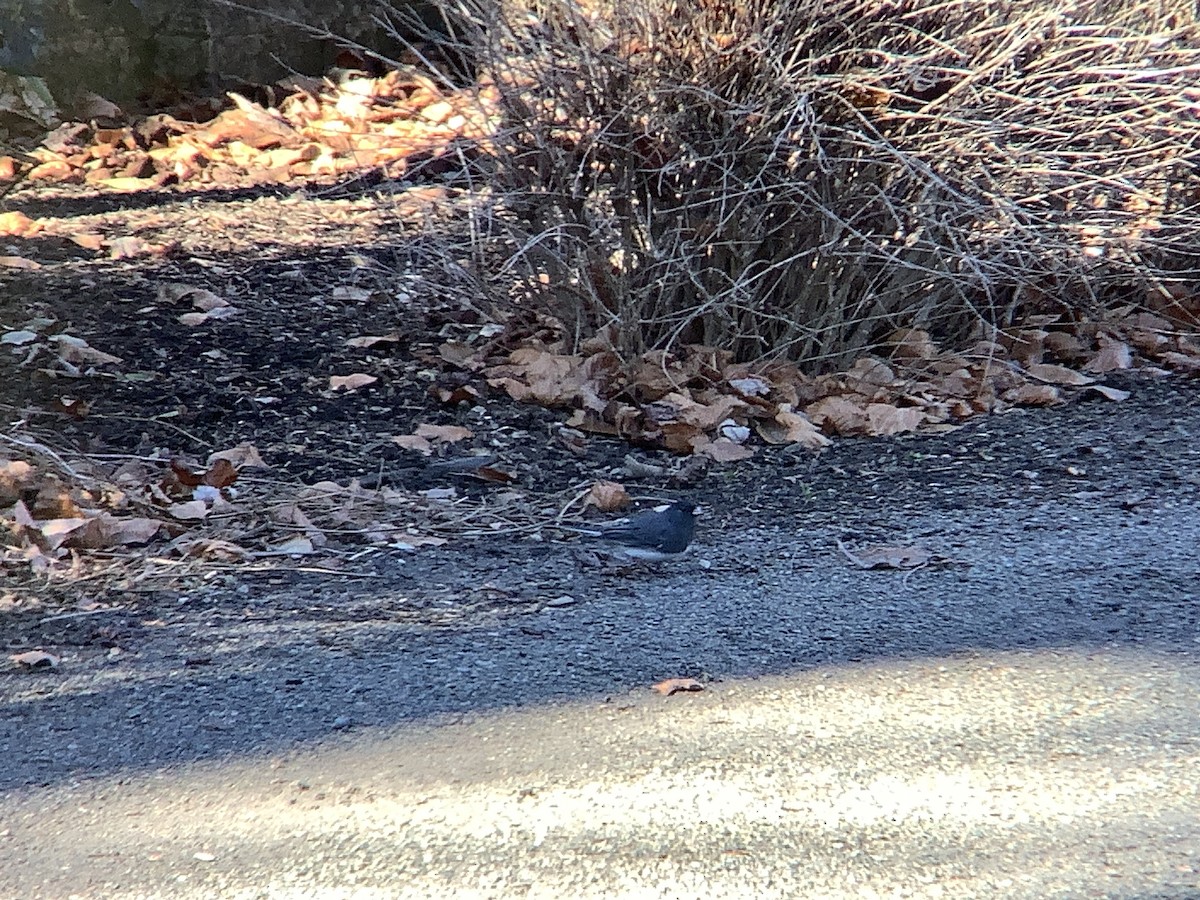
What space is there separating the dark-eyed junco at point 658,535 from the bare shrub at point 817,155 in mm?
1134

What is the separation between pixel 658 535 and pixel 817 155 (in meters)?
1.60

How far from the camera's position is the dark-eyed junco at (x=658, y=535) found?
3.38 metres

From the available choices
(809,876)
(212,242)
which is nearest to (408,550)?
(809,876)

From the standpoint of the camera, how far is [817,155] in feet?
14.0

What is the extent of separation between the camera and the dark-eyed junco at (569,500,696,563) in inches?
133

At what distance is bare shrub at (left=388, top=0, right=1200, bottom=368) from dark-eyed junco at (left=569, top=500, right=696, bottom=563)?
3.72 ft

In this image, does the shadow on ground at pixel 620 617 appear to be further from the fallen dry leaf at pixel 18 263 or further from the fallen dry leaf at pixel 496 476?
the fallen dry leaf at pixel 18 263

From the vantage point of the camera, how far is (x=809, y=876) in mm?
2084

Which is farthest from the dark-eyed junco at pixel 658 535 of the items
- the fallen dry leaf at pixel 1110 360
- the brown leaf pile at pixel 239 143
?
the brown leaf pile at pixel 239 143

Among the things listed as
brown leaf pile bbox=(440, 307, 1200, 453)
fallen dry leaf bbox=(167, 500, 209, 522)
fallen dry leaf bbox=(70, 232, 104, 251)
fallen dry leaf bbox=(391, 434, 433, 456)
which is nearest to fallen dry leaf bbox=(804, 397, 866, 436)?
brown leaf pile bbox=(440, 307, 1200, 453)

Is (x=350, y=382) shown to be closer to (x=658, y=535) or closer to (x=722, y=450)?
(x=722, y=450)

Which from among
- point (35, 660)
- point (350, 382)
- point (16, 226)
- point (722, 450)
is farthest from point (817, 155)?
point (16, 226)

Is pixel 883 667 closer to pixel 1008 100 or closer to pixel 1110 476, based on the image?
pixel 1110 476

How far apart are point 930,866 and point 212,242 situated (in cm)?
474
